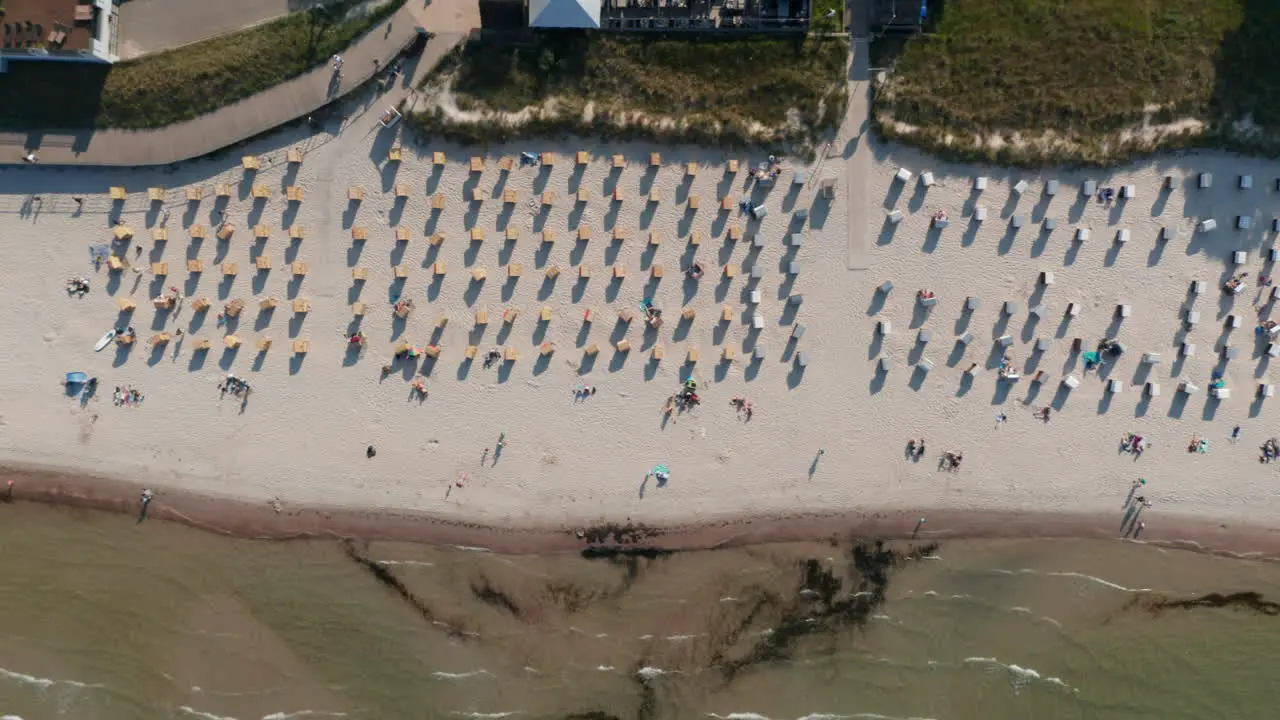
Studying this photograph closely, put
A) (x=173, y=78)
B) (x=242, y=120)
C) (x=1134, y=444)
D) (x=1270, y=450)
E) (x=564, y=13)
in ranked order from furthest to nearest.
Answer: (x=1270, y=450) < (x=1134, y=444) < (x=242, y=120) < (x=173, y=78) < (x=564, y=13)

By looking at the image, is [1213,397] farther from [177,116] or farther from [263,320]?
[177,116]

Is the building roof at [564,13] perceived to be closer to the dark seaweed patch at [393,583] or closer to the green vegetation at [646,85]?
the green vegetation at [646,85]

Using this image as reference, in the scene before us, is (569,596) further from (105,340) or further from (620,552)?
(105,340)

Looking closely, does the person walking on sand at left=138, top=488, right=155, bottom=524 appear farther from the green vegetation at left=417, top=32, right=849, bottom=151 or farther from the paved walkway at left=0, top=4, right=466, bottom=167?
the green vegetation at left=417, top=32, right=849, bottom=151

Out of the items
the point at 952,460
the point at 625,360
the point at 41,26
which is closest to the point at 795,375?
the point at 625,360

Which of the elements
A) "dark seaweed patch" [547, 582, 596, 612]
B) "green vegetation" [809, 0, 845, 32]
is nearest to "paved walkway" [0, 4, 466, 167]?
"green vegetation" [809, 0, 845, 32]

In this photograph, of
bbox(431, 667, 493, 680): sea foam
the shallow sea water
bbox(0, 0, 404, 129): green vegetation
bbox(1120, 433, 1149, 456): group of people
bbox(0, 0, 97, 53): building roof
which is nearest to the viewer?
bbox(0, 0, 97, 53): building roof
